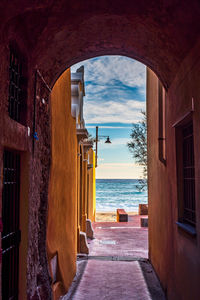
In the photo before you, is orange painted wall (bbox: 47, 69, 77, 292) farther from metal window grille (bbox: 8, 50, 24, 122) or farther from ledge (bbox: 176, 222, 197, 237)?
ledge (bbox: 176, 222, 197, 237)

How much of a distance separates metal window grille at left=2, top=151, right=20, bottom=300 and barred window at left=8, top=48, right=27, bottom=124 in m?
0.53

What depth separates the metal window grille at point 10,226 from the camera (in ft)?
11.5

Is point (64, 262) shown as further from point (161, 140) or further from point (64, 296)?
point (161, 140)

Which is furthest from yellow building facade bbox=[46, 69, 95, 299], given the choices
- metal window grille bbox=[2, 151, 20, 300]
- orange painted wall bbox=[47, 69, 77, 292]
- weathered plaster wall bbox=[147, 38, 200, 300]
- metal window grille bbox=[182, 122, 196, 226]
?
metal window grille bbox=[182, 122, 196, 226]

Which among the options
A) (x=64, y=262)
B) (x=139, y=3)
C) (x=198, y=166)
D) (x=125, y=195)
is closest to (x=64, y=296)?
(x=64, y=262)

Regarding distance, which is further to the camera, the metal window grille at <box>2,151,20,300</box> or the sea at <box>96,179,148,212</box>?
the sea at <box>96,179,148,212</box>

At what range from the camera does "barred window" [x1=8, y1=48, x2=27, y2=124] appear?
11.8 feet

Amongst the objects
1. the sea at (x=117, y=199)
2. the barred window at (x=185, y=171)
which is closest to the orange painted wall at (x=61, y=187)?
the barred window at (x=185, y=171)

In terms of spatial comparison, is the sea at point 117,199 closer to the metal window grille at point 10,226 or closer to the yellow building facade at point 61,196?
the yellow building facade at point 61,196

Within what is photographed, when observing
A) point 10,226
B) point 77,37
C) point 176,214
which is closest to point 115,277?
point 176,214

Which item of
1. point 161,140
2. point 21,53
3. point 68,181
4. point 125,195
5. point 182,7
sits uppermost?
point 182,7

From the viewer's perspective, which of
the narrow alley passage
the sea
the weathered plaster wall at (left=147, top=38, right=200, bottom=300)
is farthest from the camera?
the sea

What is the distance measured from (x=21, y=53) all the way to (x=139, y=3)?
168 cm

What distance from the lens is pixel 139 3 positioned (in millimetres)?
3816
